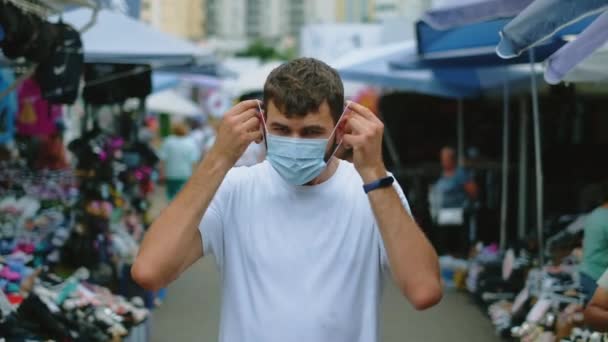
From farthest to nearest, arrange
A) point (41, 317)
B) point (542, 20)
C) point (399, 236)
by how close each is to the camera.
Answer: point (41, 317) < point (542, 20) < point (399, 236)

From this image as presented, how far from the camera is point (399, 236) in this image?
248 cm

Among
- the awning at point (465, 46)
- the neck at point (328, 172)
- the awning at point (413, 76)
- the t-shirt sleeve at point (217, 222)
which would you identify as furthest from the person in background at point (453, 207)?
the t-shirt sleeve at point (217, 222)

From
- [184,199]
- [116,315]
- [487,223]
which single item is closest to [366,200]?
[184,199]

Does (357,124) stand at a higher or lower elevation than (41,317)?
higher

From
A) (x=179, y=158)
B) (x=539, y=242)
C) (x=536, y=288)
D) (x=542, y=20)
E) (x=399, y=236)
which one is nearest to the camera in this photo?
(x=399, y=236)

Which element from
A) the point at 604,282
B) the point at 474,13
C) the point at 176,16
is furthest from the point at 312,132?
the point at 176,16

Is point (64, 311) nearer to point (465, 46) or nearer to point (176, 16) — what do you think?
point (465, 46)

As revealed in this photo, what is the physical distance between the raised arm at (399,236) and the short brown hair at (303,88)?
0.41ft

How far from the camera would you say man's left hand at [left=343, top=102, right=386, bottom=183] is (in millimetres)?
2535

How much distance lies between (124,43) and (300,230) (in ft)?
22.3

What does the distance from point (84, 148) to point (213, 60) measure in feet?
12.6

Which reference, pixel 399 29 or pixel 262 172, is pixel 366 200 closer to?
pixel 262 172

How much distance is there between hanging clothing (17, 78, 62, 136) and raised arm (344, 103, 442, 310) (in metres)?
6.22

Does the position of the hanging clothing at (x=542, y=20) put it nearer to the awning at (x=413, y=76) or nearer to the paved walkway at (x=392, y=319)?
the paved walkway at (x=392, y=319)
